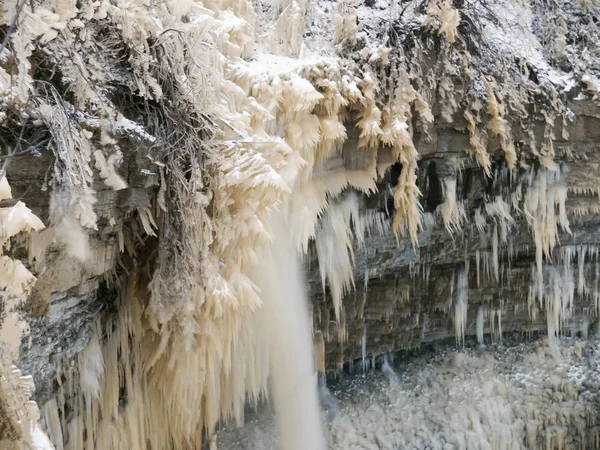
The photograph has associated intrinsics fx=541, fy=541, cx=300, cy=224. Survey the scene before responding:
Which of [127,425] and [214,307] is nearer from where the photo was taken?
[214,307]

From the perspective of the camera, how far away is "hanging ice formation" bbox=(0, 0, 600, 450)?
3.06 meters

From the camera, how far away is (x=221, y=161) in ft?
11.9

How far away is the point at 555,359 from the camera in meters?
8.55

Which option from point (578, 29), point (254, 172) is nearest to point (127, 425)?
point (254, 172)

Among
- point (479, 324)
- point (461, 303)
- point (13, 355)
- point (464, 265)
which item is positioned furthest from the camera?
point (479, 324)

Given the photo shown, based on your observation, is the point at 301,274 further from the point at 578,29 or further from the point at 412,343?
the point at 578,29

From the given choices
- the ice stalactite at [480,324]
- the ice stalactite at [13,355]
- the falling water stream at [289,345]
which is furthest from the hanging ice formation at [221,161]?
the ice stalactite at [480,324]

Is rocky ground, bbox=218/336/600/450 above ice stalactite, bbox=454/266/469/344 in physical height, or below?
below

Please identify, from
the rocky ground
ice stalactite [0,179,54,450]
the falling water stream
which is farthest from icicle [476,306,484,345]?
ice stalactite [0,179,54,450]

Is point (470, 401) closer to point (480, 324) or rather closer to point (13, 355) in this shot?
point (480, 324)

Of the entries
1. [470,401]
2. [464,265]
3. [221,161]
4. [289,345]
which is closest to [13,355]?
[221,161]

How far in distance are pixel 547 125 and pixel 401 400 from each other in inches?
169

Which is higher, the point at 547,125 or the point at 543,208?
the point at 547,125

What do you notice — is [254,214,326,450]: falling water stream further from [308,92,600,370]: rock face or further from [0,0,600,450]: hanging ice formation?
[308,92,600,370]: rock face
